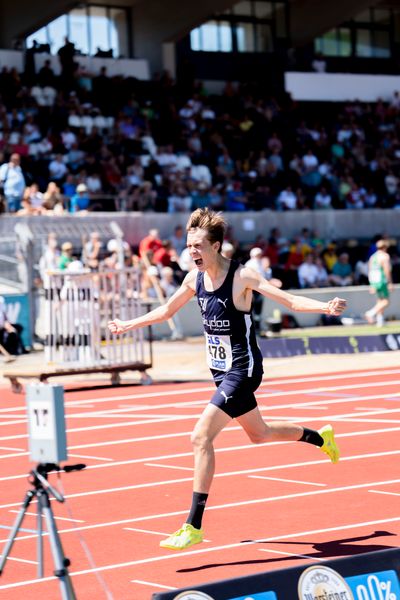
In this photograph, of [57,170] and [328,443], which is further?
[57,170]

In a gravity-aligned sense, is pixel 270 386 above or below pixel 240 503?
above

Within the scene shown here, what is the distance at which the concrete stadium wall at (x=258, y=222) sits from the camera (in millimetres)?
26328

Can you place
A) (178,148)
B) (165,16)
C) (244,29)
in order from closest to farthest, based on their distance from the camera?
(178,148) < (165,16) < (244,29)

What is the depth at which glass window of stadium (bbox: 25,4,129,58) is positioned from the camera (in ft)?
115

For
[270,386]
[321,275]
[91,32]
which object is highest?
[91,32]

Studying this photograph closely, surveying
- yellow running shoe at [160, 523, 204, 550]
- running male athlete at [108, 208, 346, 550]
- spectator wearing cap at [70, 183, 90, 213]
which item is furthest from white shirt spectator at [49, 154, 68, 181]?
yellow running shoe at [160, 523, 204, 550]

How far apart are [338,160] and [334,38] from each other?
931 centimetres

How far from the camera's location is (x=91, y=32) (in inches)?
1459

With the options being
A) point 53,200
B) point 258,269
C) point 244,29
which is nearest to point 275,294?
point 258,269

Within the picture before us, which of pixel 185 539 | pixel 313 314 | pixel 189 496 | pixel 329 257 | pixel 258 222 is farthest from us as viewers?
pixel 258 222

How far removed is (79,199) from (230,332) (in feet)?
64.4

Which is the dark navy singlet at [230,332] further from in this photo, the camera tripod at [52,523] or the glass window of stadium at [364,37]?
the glass window of stadium at [364,37]

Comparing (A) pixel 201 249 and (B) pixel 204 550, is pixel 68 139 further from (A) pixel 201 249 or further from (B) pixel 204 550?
(B) pixel 204 550

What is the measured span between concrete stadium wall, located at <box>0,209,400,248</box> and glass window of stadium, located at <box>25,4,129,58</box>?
7.64 m
